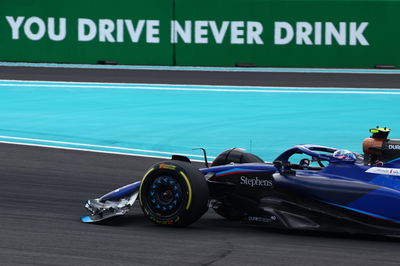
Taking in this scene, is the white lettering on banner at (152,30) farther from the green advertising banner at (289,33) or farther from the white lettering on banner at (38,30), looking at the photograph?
the white lettering on banner at (38,30)

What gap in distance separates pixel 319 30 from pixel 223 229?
1279 cm

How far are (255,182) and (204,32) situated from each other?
12923 millimetres

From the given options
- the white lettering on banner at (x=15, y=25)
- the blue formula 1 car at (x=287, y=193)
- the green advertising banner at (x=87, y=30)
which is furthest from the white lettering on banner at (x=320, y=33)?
the blue formula 1 car at (x=287, y=193)

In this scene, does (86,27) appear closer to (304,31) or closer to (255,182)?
(304,31)

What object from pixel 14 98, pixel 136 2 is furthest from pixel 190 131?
pixel 136 2

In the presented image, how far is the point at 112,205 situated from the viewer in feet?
26.0

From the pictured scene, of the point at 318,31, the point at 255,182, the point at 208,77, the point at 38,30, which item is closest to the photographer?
the point at 255,182

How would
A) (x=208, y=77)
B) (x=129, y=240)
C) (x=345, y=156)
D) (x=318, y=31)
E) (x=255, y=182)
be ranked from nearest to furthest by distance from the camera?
1. (x=129, y=240)
2. (x=345, y=156)
3. (x=255, y=182)
4. (x=208, y=77)
5. (x=318, y=31)

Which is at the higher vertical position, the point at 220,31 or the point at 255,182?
the point at 220,31

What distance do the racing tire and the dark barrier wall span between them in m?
12.8

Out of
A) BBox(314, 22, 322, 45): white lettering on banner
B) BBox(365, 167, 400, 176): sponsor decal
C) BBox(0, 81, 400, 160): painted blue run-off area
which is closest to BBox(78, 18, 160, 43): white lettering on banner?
BBox(0, 81, 400, 160): painted blue run-off area

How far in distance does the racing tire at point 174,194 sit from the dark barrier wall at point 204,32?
42.1 feet

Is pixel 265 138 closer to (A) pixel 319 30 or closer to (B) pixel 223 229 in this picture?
(B) pixel 223 229

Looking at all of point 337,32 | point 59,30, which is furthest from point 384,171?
point 59,30
